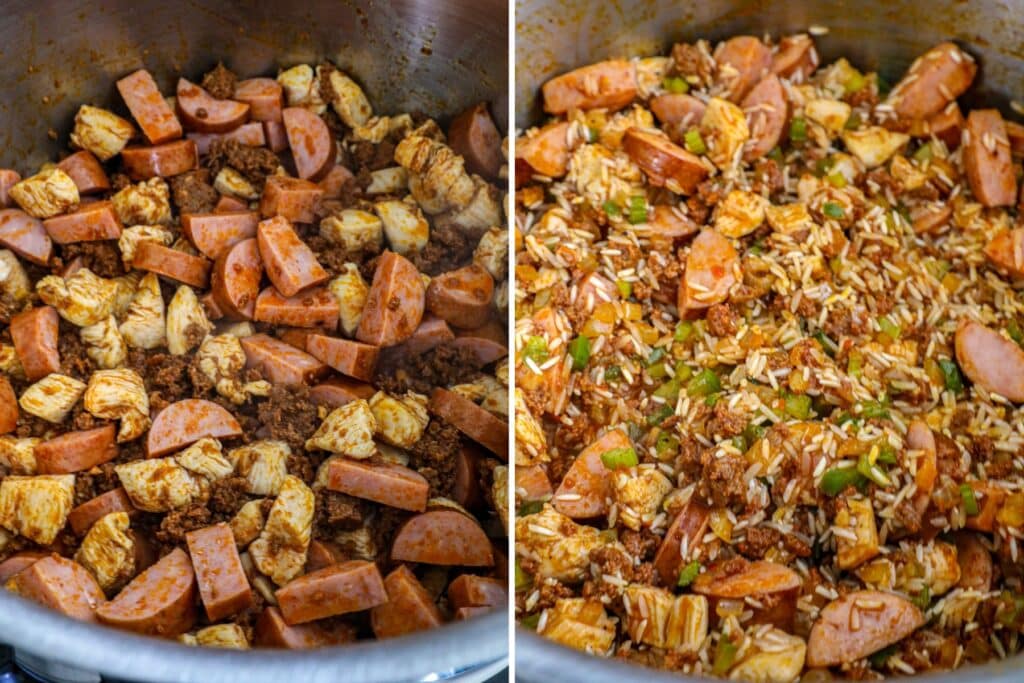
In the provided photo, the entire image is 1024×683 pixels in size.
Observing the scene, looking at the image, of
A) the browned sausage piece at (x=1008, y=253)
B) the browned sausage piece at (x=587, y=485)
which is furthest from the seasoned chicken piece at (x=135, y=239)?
the browned sausage piece at (x=1008, y=253)

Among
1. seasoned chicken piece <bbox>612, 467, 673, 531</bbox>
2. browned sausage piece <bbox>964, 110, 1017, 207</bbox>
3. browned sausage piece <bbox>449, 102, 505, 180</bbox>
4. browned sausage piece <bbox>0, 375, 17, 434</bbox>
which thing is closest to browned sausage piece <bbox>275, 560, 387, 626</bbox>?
seasoned chicken piece <bbox>612, 467, 673, 531</bbox>

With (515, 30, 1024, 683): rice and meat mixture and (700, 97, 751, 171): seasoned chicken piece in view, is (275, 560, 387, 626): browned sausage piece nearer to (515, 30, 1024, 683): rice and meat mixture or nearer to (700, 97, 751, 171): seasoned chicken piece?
(515, 30, 1024, 683): rice and meat mixture

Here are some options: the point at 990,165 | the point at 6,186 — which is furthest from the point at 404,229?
the point at 990,165

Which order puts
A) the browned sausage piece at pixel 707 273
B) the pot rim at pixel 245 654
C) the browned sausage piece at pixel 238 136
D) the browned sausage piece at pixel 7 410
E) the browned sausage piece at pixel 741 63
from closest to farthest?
the pot rim at pixel 245 654, the browned sausage piece at pixel 7 410, the browned sausage piece at pixel 707 273, the browned sausage piece at pixel 238 136, the browned sausage piece at pixel 741 63

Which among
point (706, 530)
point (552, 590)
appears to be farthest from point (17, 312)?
point (706, 530)

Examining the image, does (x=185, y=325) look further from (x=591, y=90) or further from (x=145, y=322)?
(x=591, y=90)

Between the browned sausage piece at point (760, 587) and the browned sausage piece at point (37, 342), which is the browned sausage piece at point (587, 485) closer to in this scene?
the browned sausage piece at point (760, 587)

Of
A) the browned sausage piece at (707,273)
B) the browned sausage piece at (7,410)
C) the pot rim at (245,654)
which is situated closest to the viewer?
the pot rim at (245,654)
